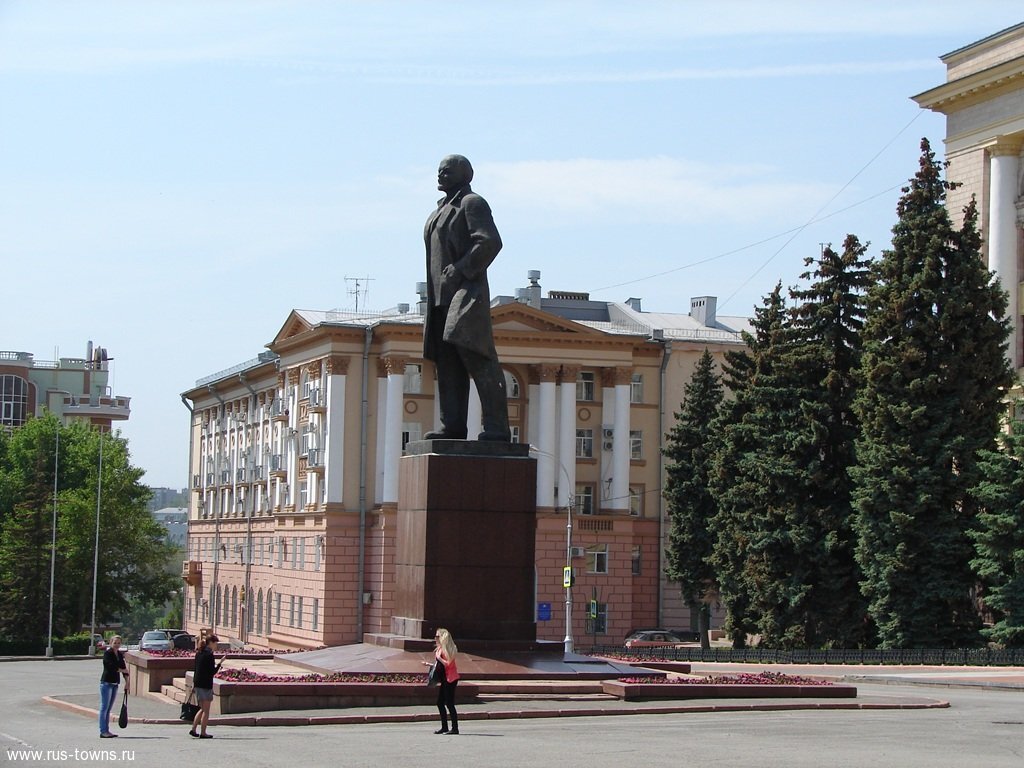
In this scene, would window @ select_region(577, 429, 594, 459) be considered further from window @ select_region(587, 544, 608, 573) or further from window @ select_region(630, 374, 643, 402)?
window @ select_region(587, 544, 608, 573)

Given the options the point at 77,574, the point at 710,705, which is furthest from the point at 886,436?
the point at 77,574

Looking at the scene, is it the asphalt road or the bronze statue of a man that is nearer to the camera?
the asphalt road

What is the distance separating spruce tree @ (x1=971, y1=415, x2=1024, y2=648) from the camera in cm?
3562

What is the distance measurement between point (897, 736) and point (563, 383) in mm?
49692

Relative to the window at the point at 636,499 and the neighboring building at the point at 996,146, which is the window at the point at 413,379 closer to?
the window at the point at 636,499

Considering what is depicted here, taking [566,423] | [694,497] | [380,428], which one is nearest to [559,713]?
[694,497]

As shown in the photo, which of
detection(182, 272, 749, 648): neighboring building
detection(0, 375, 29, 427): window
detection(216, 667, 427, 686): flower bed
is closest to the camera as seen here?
detection(216, 667, 427, 686): flower bed

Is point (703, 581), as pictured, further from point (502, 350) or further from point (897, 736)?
point (897, 736)

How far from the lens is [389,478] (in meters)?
64.4

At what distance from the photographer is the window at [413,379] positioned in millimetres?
66938

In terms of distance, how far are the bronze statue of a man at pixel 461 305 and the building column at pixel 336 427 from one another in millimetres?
43543

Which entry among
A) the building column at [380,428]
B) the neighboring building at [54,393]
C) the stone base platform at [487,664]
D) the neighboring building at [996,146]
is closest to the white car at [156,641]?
the building column at [380,428]

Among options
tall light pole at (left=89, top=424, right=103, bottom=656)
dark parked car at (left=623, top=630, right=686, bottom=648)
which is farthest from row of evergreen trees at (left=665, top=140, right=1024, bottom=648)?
tall light pole at (left=89, top=424, right=103, bottom=656)

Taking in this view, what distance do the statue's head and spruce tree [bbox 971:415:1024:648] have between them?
18675 millimetres
